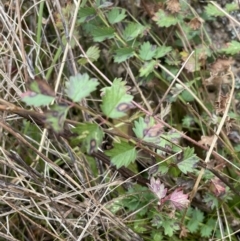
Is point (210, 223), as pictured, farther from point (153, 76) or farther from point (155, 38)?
point (155, 38)

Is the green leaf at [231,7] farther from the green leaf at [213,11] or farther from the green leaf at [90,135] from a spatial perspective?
the green leaf at [90,135]

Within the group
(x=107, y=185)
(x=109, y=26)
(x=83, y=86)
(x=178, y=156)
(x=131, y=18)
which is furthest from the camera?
(x=131, y=18)

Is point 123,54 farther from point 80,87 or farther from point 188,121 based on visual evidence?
point 80,87

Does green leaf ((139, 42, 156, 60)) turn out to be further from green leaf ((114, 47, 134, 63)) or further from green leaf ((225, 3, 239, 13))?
green leaf ((225, 3, 239, 13))

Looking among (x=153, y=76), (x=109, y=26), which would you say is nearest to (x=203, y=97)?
(x=153, y=76)

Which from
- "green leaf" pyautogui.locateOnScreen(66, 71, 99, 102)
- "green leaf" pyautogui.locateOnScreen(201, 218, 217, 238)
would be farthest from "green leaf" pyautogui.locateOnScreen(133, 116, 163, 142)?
"green leaf" pyautogui.locateOnScreen(201, 218, 217, 238)

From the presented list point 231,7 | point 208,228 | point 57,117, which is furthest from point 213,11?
point 57,117

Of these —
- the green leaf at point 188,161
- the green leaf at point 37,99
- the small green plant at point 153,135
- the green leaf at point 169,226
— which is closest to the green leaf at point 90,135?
the small green plant at point 153,135
